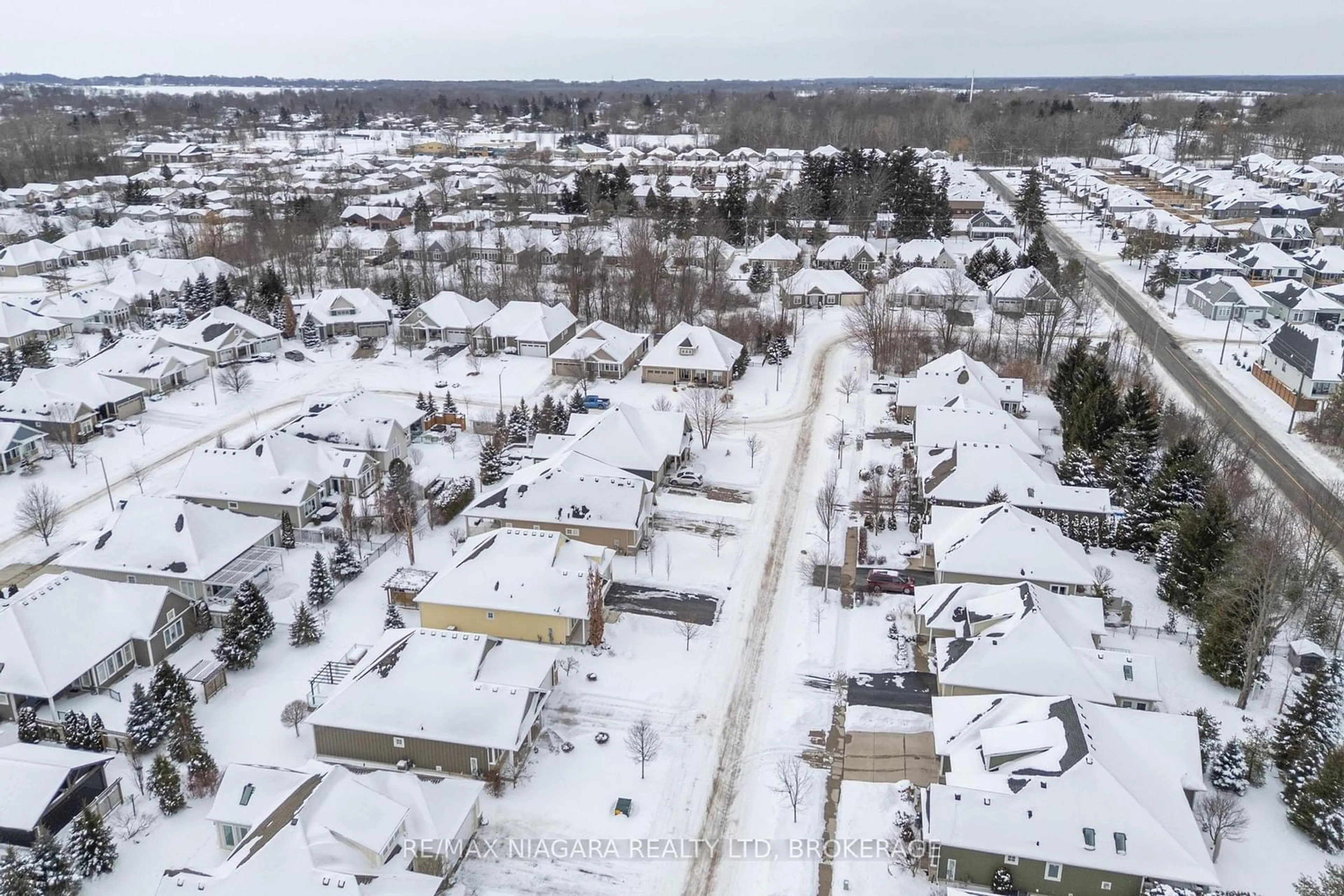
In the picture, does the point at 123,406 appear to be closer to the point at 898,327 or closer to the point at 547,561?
the point at 547,561

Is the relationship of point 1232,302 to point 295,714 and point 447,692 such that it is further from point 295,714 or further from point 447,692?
point 295,714

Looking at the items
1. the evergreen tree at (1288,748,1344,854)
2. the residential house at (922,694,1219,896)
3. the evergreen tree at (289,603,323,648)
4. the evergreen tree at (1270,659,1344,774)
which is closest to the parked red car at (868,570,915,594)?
the residential house at (922,694,1219,896)

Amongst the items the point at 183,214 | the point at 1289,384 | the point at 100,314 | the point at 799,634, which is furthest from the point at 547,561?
the point at 183,214

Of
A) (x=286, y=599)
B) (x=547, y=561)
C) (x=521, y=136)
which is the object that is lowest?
(x=286, y=599)

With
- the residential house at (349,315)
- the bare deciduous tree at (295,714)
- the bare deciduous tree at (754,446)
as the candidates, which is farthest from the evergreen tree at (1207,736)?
the residential house at (349,315)

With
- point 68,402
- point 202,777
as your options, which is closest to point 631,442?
point 202,777
